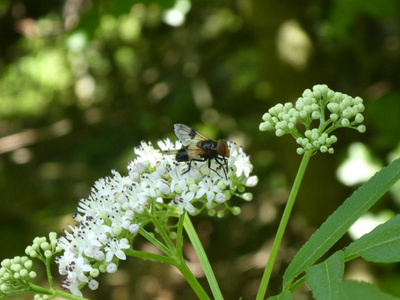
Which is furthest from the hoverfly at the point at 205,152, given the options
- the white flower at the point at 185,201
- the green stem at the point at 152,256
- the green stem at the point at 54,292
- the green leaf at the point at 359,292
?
the green leaf at the point at 359,292

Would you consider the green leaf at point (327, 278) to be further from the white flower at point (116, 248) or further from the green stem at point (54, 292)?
the green stem at point (54, 292)

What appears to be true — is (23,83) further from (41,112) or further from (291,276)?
(291,276)

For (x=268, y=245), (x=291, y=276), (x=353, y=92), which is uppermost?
(x=353, y=92)

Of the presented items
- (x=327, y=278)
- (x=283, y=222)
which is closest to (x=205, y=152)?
(x=283, y=222)

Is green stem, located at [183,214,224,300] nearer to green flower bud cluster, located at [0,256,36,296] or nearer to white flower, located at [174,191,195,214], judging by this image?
white flower, located at [174,191,195,214]

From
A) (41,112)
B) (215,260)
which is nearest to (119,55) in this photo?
(41,112)

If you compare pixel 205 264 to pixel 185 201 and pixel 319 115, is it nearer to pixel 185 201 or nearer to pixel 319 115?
pixel 185 201

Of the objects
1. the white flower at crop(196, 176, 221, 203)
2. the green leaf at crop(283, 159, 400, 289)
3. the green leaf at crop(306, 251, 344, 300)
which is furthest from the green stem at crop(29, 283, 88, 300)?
the green leaf at crop(306, 251, 344, 300)
